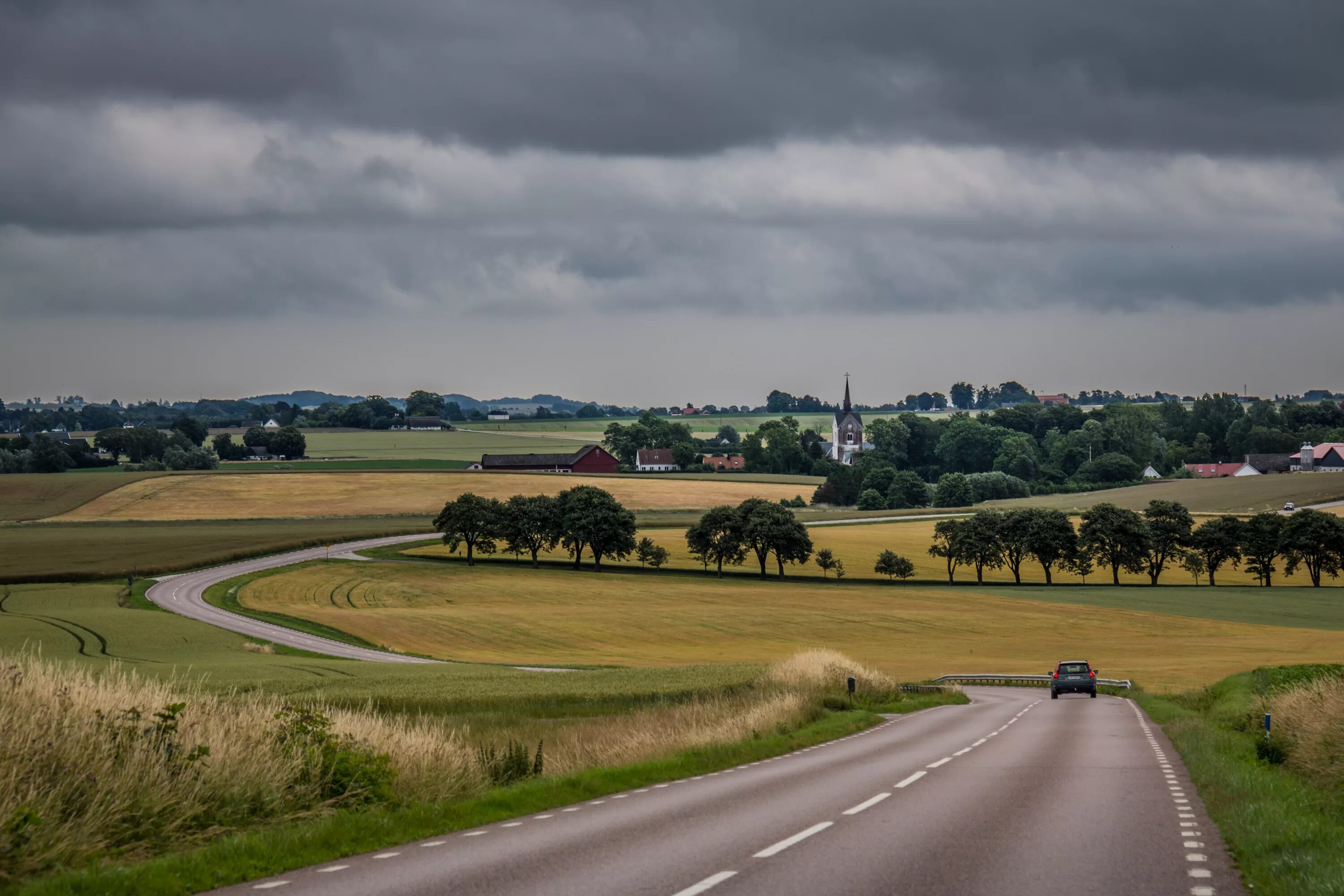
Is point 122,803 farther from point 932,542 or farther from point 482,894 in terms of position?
point 932,542

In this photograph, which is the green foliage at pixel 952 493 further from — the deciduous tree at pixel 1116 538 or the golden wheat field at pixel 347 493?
the deciduous tree at pixel 1116 538

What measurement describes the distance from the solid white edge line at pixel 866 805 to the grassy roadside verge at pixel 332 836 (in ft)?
12.8

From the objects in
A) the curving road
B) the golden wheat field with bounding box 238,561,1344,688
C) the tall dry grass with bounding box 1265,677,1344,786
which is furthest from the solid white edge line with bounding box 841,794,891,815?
the curving road

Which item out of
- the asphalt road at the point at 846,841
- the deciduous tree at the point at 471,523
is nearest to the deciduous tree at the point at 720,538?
the deciduous tree at the point at 471,523

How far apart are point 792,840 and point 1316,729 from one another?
11240 millimetres

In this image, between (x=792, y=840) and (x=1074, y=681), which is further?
(x=1074, y=681)

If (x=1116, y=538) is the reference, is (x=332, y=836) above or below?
above

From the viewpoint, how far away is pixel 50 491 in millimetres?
144500

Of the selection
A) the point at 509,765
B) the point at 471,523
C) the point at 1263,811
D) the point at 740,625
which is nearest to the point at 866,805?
the point at 1263,811

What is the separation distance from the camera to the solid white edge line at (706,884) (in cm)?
1034

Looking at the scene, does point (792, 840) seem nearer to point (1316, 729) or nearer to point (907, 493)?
point (1316, 729)

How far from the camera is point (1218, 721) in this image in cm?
2886

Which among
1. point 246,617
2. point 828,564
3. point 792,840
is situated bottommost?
point 246,617

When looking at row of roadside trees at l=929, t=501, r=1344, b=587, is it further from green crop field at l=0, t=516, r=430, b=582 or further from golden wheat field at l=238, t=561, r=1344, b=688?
green crop field at l=0, t=516, r=430, b=582
